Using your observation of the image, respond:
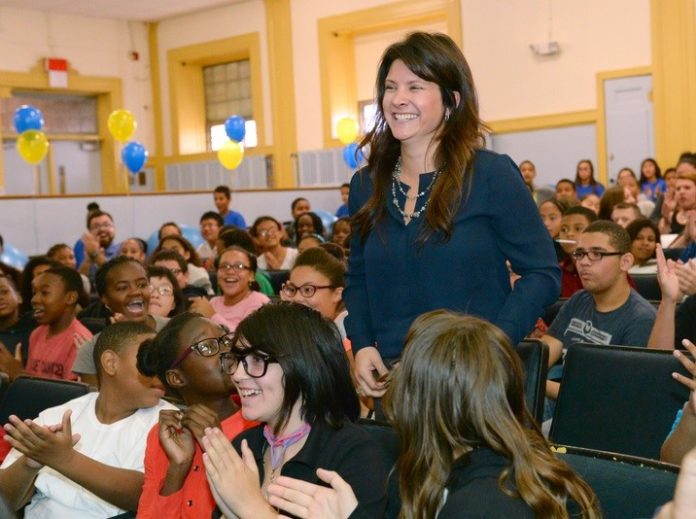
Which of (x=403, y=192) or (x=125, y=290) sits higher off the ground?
(x=403, y=192)

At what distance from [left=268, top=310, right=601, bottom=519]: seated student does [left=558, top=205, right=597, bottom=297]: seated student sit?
131 inches

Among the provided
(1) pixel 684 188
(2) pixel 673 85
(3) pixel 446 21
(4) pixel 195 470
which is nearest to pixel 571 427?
(4) pixel 195 470

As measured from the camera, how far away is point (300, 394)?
189 cm

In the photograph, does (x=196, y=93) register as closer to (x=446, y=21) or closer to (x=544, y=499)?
(x=446, y=21)

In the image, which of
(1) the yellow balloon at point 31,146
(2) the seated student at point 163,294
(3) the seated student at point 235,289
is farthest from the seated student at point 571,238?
(1) the yellow balloon at point 31,146

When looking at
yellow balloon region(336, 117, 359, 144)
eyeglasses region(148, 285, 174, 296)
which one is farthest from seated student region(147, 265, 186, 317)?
yellow balloon region(336, 117, 359, 144)

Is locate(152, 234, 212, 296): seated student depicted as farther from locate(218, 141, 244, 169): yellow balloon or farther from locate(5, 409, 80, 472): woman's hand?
locate(218, 141, 244, 169): yellow balloon

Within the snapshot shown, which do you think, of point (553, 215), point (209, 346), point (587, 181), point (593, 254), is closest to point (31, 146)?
point (587, 181)

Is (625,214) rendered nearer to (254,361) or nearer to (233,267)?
(233,267)

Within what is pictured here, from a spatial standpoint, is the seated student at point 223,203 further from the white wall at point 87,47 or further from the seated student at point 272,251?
the white wall at point 87,47

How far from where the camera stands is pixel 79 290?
174 inches

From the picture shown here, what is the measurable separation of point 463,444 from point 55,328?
307cm

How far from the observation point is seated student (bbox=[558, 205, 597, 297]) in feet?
15.7

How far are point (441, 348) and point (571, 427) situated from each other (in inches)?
52.9
